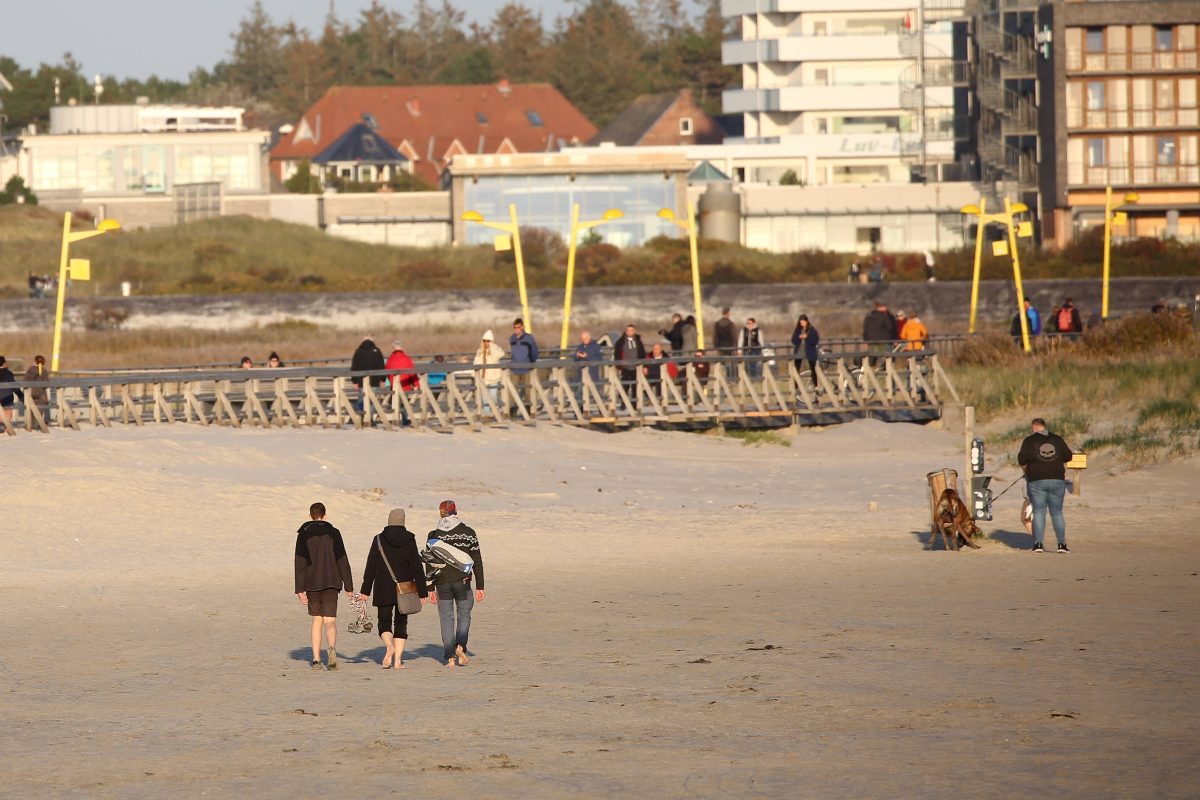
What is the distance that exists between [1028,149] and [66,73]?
61928 mm

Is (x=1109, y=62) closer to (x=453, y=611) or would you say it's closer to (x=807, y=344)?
(x=807, y=344)

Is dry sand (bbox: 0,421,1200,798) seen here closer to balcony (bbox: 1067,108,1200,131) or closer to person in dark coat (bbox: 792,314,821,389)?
person in dark coat (bbox: 792,314,821,389)

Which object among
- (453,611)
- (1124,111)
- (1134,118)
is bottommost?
(453,611)

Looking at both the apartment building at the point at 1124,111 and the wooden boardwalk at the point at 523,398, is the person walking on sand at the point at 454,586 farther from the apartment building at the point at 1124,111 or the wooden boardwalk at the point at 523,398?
the apartment building at the point at 1124,111

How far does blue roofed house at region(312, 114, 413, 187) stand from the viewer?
93938mm

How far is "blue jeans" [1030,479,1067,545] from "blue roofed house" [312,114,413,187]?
74732 millimetres

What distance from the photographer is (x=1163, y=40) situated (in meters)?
69.9

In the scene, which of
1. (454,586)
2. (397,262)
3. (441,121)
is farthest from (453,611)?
(441,121)

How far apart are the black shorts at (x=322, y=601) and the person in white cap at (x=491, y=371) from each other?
58.5 feet

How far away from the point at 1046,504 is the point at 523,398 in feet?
49.5

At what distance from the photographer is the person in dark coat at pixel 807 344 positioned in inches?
1326

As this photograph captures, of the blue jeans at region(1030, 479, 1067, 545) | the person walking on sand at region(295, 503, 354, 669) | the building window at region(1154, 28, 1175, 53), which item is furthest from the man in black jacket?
the building window at region(1154, 28, 1175, 53)

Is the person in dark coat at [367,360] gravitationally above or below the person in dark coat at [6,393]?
above

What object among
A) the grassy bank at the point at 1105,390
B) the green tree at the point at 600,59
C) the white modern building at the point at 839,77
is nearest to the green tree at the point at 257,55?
the green tree at the point at 600,59
